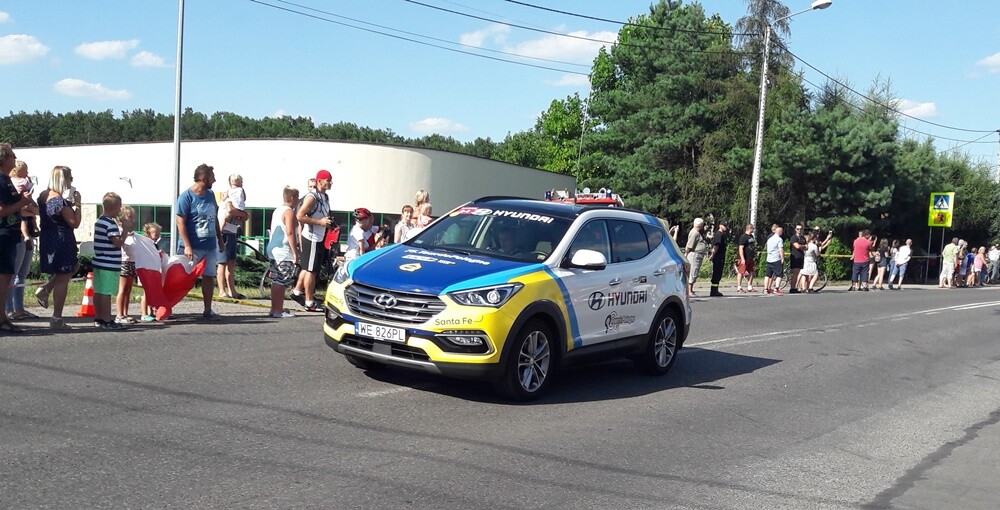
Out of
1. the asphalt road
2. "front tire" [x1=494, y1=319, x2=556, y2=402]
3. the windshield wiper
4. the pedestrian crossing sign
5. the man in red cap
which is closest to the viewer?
the asphalt road

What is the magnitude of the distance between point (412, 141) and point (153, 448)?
445 ft

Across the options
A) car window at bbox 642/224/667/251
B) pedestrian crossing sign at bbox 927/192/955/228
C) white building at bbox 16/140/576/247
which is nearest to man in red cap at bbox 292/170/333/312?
car window at bbox 642/224/667/251

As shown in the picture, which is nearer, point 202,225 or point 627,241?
point 627,241

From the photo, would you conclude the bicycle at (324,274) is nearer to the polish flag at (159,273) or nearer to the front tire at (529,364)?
the polish flag at (159,273)

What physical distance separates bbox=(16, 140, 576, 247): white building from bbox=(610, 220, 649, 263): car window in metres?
27.7

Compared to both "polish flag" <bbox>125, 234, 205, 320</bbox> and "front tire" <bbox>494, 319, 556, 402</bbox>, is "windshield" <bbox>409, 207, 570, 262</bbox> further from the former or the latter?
"polish flag" <bbox>125, 234, 205, 320</bbox>

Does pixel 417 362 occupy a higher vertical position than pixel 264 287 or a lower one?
higher

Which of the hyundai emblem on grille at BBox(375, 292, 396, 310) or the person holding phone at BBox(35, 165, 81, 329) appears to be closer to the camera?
the hyundai emblem on grille at BBox(375, 292, 396, 310)

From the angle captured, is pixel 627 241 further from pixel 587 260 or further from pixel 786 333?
pixel 786 333

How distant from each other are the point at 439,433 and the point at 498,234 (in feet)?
8.35

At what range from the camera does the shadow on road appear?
8223mm

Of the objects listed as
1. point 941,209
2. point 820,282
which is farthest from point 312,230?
point 941,209

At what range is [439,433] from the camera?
6625 millimetres

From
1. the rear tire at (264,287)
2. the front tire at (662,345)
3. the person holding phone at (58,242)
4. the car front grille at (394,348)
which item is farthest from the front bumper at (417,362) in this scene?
the rear tire at (264,287)
